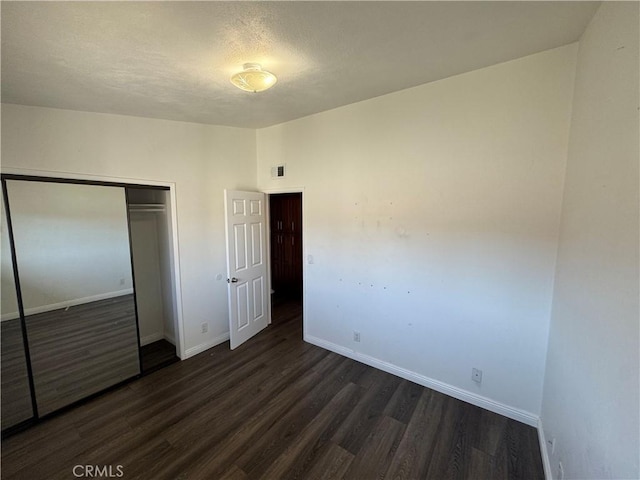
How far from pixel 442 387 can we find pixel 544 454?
31.4 inches

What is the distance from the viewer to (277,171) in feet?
11.6

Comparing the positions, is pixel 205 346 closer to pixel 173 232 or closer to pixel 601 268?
pixel 173 232

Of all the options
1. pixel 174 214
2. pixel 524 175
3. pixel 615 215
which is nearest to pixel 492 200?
pixel 524 175

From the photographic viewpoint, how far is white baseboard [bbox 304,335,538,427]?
85.4 inches

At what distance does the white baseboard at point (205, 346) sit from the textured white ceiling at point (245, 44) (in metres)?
2.73

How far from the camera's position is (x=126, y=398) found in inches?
98.3

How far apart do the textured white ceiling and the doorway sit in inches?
111

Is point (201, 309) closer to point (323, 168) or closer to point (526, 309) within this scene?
point (323, 168)

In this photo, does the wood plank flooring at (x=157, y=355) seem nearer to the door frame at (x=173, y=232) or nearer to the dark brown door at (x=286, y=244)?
the door frame at (x=173, y=232)

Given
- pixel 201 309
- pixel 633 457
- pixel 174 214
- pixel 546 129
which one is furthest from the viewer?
pixel 201 309

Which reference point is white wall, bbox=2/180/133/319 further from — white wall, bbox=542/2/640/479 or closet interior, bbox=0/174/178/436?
white wall, bbox=542/2/640/479

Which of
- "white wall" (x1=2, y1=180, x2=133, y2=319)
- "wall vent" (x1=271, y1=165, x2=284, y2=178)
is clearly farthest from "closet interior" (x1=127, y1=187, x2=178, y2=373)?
"wall vent" (x1=271, y1=165, x2=284, y2=178)

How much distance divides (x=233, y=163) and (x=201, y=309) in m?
1.94

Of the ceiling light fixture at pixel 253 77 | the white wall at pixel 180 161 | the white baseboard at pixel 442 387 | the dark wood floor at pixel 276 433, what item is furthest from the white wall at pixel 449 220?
the ceiling light fixture at pixel 253 77
